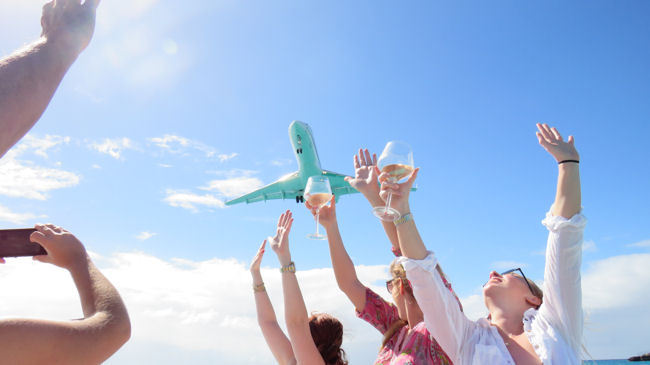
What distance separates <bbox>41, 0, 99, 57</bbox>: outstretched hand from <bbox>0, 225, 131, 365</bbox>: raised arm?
0.65 metres

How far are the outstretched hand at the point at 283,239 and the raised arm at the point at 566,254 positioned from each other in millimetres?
1886

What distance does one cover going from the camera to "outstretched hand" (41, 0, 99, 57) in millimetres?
1124

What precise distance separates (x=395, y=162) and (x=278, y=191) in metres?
26.0

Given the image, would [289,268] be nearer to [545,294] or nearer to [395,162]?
[395,162]

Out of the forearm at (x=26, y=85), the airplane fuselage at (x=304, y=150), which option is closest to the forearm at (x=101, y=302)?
the forearm at (x=26, y=85)

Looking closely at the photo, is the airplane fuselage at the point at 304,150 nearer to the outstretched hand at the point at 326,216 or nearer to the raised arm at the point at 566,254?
the outstretched hand at the point at 326,216

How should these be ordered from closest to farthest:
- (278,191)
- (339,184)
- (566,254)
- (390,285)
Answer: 1. (566,254)
2. (390,285)
3. (339,184)
4. (278,191)

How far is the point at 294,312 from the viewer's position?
2949 mm

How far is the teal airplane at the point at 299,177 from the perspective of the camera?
25812 mm

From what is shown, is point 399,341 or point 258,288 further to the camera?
point 258,288

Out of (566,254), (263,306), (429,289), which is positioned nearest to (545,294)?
(566,254)

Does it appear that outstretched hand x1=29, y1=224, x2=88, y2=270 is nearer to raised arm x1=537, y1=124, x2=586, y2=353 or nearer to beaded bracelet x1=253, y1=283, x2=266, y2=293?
raised arm x1=537, y1=124, x2=586, y2=353

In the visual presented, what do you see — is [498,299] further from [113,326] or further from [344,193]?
[344,193]

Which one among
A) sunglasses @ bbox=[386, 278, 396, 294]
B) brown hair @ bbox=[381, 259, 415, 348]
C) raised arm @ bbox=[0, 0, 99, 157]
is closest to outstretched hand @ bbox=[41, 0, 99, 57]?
raised arm @ bbox=[0, 0, 99, 157]
